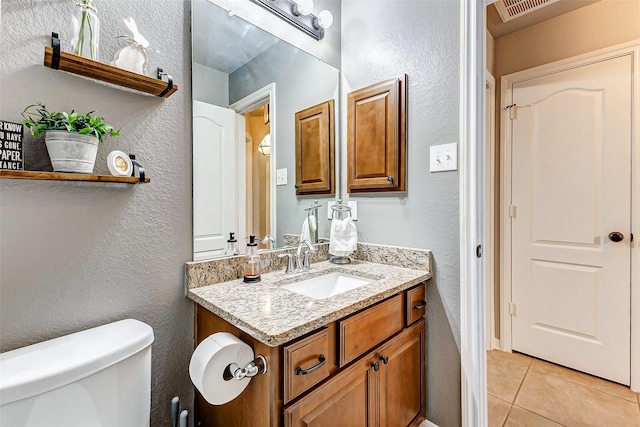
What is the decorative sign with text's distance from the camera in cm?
75

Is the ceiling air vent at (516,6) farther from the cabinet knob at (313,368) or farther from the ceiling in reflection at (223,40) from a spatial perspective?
the cabinet knob at (313,368)

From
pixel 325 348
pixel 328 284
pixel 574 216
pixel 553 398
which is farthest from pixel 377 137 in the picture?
pixel 553 398

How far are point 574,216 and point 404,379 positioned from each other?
1.68m

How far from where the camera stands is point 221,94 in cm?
125

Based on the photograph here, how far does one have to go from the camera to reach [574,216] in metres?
1.96

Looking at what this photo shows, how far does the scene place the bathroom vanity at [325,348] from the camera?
2.61 feet

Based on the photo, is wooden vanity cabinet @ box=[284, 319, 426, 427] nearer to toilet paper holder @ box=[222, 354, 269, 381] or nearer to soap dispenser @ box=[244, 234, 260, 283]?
toilet paper holder @ box=[222, 354, 269, 381]

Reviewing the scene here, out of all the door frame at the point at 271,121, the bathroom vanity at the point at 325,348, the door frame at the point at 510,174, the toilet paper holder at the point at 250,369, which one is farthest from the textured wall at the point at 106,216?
the door frame at the point at 510,174

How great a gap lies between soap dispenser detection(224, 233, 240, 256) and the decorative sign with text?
68cm

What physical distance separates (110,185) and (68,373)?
0.55m

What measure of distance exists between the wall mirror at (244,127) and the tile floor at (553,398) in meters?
1.57

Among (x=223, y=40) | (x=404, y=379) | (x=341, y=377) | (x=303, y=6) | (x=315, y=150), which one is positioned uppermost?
(x=303, y=6)

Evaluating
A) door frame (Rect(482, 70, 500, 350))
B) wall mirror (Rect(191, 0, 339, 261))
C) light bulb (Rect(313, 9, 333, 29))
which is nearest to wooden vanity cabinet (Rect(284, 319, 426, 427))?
wall mirror (Rect(191, 0, 339, 261))

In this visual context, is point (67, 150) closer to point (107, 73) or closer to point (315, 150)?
point (107, 73)
